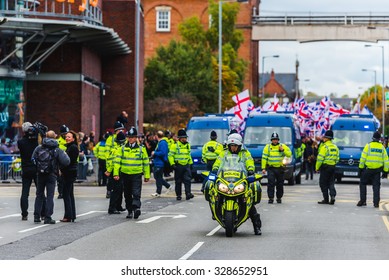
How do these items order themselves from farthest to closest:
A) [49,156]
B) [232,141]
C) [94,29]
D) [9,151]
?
1. [94,29]
2. [9,151]
3. [49,156]
4. [232,141]

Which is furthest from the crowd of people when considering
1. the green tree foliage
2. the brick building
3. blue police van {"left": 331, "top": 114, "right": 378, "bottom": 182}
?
the brick building

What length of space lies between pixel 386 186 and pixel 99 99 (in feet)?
60.0

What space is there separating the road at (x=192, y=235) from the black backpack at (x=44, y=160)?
1.07m

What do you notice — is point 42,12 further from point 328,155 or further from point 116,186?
Answer: point 116,186

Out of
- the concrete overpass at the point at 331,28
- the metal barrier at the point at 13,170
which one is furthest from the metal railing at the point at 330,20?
the metal barrier at the point at 13,170

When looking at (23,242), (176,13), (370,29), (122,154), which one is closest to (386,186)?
(122,154)

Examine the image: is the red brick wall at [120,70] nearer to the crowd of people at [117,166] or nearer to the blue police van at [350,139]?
the blue police van at [350,139]

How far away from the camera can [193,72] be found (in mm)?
77812

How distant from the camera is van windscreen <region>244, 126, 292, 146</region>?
3984 centimetres

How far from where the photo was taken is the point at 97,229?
19453 mm

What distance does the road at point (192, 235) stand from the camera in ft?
50.0

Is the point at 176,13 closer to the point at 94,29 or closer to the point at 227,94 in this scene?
the point at 227,94

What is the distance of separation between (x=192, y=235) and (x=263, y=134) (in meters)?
22.0

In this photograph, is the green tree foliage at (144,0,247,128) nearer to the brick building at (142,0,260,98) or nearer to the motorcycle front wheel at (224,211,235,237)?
the brick building at (142,0,260,98)
